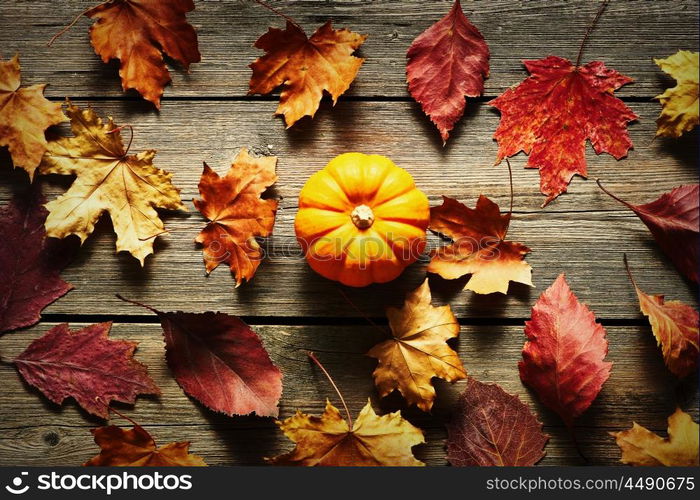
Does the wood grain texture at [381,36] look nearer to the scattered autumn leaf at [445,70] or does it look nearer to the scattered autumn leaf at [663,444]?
the scattered autumn leaf at [445,70]

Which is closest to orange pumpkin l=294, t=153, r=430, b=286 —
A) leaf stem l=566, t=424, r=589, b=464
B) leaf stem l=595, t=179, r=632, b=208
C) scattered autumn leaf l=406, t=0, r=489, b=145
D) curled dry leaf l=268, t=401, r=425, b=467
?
scattered autumn leaf l=406, t=0, r=489, b=145

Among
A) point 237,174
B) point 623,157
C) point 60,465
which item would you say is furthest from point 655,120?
point 60,465

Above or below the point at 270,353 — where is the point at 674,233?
above

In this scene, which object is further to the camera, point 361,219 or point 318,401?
point 318,401

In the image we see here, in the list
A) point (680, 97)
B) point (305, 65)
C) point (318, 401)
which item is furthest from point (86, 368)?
point (680, 97)

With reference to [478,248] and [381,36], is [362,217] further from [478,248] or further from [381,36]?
[381,36]

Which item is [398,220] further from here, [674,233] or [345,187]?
[674,233]

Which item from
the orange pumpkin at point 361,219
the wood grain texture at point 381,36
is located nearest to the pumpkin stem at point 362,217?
the orange pumpkin at point 361,219
